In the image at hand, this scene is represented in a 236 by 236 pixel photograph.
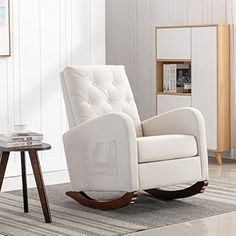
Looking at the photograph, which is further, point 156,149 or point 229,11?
point 229,11

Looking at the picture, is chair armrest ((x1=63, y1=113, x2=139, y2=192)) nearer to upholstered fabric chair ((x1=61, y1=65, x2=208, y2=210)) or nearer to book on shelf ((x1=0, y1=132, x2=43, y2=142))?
upholstered fabric chair ((x1=61, y1=65, x2=208, y2=210))

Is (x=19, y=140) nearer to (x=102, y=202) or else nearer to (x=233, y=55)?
(x=102, y=202)

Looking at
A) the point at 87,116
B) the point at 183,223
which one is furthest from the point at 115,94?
the point at 183,223

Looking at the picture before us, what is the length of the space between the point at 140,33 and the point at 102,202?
3495mm

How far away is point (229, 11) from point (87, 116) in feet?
8.53

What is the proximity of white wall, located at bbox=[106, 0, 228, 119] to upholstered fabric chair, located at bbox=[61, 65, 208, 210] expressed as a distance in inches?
95.7

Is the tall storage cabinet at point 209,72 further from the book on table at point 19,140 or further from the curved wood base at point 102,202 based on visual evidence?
the book on table at point 19,140

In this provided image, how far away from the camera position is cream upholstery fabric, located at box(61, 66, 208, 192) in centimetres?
414

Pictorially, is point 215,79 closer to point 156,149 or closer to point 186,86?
point 186,86

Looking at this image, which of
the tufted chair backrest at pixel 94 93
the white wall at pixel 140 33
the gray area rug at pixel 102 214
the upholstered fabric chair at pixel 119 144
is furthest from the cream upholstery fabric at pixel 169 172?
the white wall at pixel 140 33

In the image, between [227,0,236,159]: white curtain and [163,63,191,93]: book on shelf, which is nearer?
[227,0,236,159]: white curtain

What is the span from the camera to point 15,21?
5465 millimetres

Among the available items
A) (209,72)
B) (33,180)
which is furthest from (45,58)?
(209,72)

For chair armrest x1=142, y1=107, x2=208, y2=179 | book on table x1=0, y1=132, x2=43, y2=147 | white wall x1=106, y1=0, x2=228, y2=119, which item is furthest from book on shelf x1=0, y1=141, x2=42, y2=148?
white wall x1=106, y1=0, x2=228, y2=119
